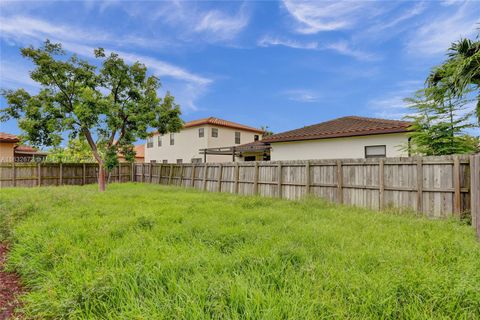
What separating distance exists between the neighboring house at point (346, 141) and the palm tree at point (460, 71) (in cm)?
241

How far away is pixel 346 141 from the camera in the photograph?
1314 centimetres

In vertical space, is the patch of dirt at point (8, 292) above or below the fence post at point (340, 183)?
below

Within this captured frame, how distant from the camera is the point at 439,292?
252 cm

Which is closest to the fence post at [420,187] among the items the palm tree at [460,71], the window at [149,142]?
the palm tree at [460,71]

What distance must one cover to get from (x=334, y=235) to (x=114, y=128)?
14.7m

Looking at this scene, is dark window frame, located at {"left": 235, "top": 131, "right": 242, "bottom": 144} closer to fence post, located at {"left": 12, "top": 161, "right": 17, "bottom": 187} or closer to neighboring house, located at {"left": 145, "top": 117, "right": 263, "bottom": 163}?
neighboring house, located at {"left": 145, "top": 117, "right": 263, "bottom": 163}

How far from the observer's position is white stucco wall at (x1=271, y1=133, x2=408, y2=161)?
11695mm

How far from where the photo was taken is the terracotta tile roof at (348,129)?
38.3 ft

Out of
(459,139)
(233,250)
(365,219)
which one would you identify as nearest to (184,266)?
(233,250)

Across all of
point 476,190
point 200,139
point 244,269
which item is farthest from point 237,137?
point 244,269

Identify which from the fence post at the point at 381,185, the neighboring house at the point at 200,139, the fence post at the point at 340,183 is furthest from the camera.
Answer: the neighboring house at the point at 200,139

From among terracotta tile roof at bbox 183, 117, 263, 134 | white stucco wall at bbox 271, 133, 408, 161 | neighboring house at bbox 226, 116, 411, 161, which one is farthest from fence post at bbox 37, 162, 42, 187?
white stucco wall at bbox 271, 133, 408, 161

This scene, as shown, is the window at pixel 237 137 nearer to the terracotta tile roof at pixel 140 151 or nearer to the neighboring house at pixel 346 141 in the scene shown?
the neighboring house at pixel 346 141

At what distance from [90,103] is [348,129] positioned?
1335cm
